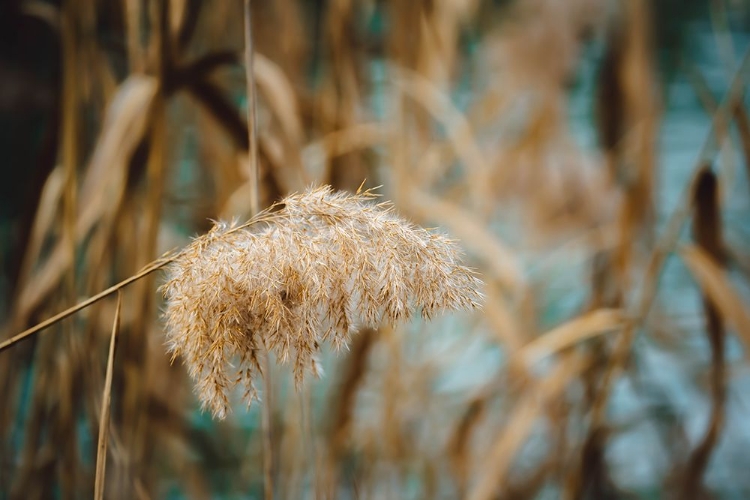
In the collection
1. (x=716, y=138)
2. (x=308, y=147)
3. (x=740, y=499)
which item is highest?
(x=308, y=147)

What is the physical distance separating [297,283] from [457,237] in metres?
0.70

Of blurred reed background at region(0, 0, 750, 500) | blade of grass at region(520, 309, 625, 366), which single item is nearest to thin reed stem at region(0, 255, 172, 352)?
blurred reed background at region(0, 0, 750, 500)

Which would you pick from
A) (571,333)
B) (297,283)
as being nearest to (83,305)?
(297,283)

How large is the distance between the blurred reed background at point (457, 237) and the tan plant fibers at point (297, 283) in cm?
62

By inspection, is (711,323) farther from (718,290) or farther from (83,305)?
(83,305)

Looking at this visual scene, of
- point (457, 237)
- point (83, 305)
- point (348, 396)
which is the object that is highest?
point (457, 237)

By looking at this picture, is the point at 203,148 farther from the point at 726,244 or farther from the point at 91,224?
the point at 726,244

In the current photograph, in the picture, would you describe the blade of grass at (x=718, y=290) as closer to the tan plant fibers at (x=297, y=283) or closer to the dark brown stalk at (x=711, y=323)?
the dark brown stalk at (x=711, y=323)

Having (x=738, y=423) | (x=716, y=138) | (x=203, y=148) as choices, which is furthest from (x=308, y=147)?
(x=738, y=423)

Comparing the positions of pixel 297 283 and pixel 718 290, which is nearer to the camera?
pixel 297 283

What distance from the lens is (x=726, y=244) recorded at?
1.23 meters

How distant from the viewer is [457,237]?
1238 millimetres

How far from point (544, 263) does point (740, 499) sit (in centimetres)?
59

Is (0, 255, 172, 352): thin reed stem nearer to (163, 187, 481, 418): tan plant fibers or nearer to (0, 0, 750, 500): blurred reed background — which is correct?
(163, 187, 481, 418): tan plant fibers
